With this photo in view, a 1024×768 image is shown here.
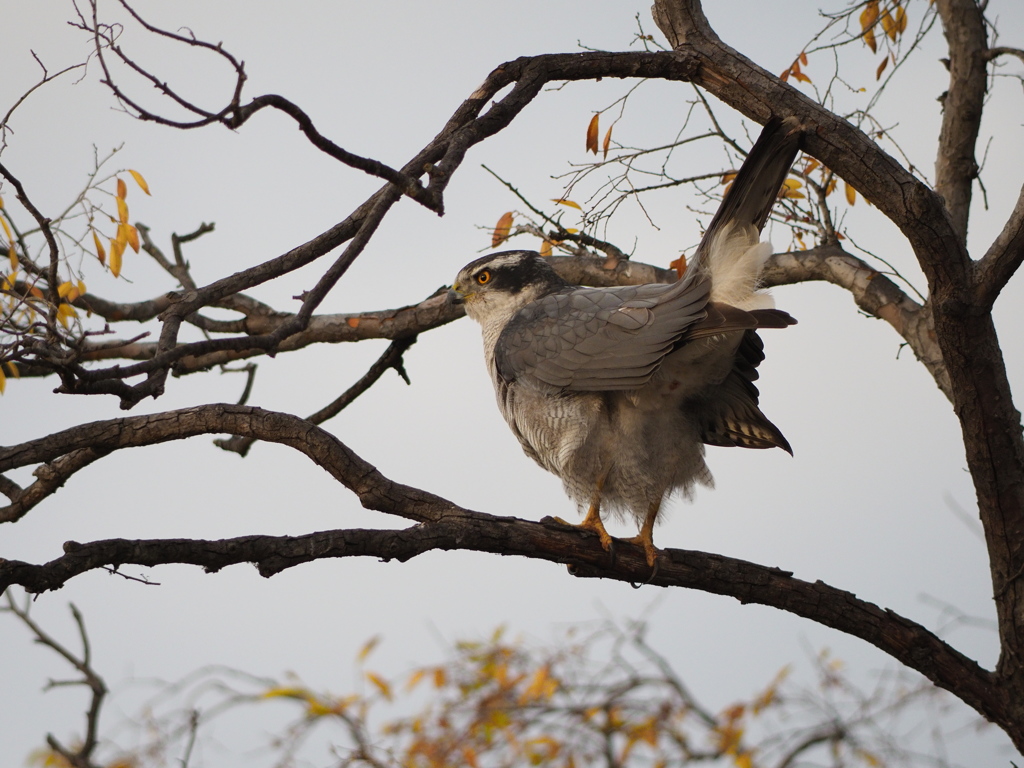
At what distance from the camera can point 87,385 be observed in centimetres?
302

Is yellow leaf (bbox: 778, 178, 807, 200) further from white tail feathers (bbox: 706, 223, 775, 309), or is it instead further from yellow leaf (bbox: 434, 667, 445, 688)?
yellow leaf (bbox: 434, 667, 445, 688)

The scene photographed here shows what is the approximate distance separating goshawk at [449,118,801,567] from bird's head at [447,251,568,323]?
17 cm

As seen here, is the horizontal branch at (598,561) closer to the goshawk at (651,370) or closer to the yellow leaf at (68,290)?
the goshawk at (651,370)

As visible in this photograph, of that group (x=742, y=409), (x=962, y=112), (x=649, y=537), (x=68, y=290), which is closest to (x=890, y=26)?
(x=962, y=112)

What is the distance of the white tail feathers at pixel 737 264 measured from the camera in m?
3.75

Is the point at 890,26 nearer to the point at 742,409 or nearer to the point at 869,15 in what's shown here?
the point at 869,15

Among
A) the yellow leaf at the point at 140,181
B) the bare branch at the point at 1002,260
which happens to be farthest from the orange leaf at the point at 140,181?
the bare branch at the point at 1002,260

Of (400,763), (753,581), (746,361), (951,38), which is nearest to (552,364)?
(746,361)

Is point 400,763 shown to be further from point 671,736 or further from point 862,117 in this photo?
point 862,117

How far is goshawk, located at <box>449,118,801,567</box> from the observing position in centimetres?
364

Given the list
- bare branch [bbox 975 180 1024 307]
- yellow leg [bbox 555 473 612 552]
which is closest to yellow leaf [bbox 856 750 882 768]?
yellow leg [bbox 555 473 612 552]

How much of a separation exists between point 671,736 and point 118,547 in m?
3.95

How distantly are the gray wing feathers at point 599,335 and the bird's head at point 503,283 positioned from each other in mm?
276

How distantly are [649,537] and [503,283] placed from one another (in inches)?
58.8
